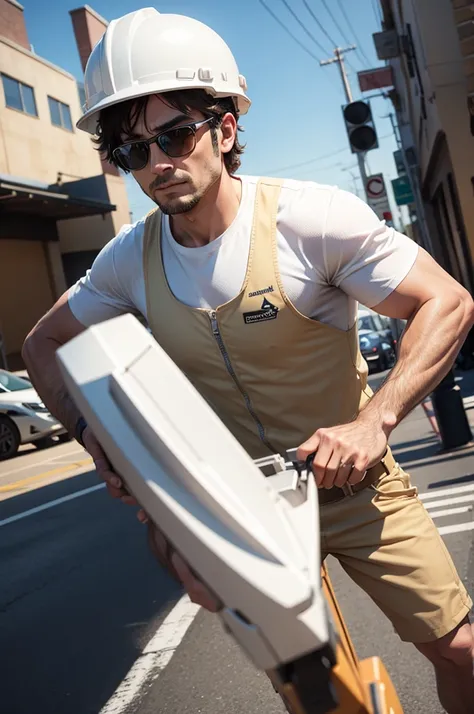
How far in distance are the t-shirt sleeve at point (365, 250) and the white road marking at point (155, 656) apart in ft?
8.75

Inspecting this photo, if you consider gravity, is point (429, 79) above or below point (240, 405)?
above

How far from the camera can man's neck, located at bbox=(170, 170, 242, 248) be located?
2.50 m

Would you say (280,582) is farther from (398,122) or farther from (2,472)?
(398,122)

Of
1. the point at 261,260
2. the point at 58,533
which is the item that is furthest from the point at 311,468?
the point at 58,533

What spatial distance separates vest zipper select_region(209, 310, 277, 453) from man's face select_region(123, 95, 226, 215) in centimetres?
28

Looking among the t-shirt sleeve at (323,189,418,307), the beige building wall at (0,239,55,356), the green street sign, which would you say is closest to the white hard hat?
the t-shirt sleeve at (323,189,418,307)

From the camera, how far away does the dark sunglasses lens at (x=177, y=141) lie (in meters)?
2.39

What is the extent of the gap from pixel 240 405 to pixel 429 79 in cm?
1740

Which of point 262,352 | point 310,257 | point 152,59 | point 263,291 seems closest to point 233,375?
point 262,352

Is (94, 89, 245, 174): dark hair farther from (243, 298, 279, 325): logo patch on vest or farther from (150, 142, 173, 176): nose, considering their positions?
(243, 298, 279, 325): logo patch on vest

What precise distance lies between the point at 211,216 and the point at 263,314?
30 cm

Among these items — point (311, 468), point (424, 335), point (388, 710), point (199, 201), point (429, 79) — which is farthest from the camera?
A: point (429, 79)

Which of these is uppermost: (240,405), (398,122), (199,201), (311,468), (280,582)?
(398,122)

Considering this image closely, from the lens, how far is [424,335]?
2268 mm
